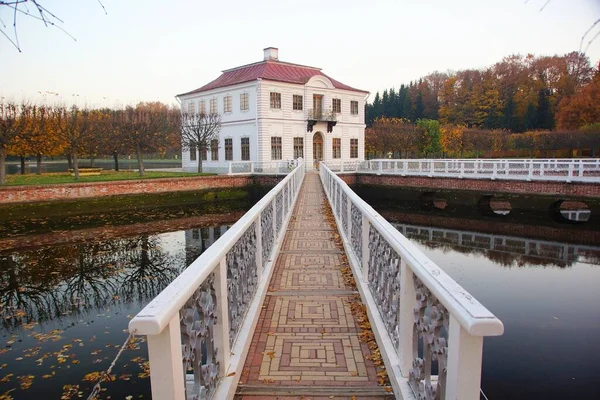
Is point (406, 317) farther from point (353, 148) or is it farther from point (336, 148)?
point (353, 148)

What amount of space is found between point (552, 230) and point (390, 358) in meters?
18.0

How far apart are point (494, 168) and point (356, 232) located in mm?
19202

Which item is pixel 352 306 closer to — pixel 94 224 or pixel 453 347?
pixel 453 347

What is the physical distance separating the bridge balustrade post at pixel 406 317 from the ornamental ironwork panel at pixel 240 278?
1390mm

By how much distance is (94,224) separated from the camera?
18.9 metres

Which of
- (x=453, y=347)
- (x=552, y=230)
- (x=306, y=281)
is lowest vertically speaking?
(x=552, y=230)

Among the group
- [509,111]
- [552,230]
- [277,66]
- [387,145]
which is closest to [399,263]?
[552,230]

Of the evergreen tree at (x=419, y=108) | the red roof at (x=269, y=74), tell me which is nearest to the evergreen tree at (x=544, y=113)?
the evergreen tree at (x=419, y=108)

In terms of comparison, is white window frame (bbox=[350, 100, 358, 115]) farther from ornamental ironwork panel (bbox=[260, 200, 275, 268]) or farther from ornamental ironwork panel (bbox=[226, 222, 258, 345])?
ornamental ironwork panel (bbox=[226, 222, 258, 345])

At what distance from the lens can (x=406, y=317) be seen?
292 cm

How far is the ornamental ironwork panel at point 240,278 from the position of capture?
3562 millimetres

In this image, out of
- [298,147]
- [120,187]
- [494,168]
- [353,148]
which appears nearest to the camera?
[494,168]

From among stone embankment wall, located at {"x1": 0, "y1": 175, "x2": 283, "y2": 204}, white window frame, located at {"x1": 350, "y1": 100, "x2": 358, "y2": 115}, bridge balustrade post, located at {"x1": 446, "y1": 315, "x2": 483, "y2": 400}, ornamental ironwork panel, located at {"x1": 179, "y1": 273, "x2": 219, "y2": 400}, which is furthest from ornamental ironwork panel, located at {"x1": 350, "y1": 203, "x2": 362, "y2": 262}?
white window frame, located at {"x1": 350, "y1": 100, "x2": 358, "y2": 115}

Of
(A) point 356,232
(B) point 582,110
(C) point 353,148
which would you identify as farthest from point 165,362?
(B) point 582,110
